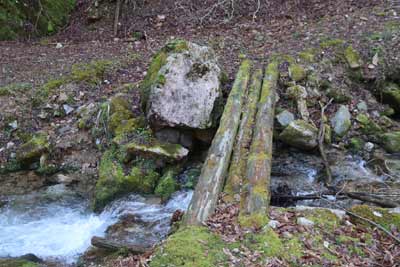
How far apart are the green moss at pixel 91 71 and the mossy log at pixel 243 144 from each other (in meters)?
3.44

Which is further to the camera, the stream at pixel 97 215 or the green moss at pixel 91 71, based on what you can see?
the green moss at pixel 91 71

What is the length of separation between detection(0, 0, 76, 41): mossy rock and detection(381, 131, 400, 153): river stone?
910 centimetres

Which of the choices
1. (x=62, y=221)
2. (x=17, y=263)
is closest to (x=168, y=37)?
(x=62, y=221)

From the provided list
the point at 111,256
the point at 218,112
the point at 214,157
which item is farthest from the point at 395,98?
the point at 111,256

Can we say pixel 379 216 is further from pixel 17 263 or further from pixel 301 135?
pixel 17 263

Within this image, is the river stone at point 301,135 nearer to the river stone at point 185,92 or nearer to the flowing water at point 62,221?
the river stone at point 185,92

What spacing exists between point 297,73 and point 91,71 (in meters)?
4.31

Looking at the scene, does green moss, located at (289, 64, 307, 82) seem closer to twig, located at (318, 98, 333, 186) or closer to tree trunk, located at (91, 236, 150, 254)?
twig, located at (318, 98, 333, 186)

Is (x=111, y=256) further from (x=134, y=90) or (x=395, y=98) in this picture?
(x=395, y=98)

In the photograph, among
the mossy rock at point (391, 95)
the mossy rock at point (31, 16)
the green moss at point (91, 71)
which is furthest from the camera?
the mossy rock at point (31, 16)

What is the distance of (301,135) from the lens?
662 centimetres

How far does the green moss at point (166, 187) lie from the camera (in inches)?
234

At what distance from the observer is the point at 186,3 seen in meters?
12.0

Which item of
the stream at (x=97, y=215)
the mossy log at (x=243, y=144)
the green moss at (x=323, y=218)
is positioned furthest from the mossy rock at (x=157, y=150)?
the green moss at (x=323, y=218)
